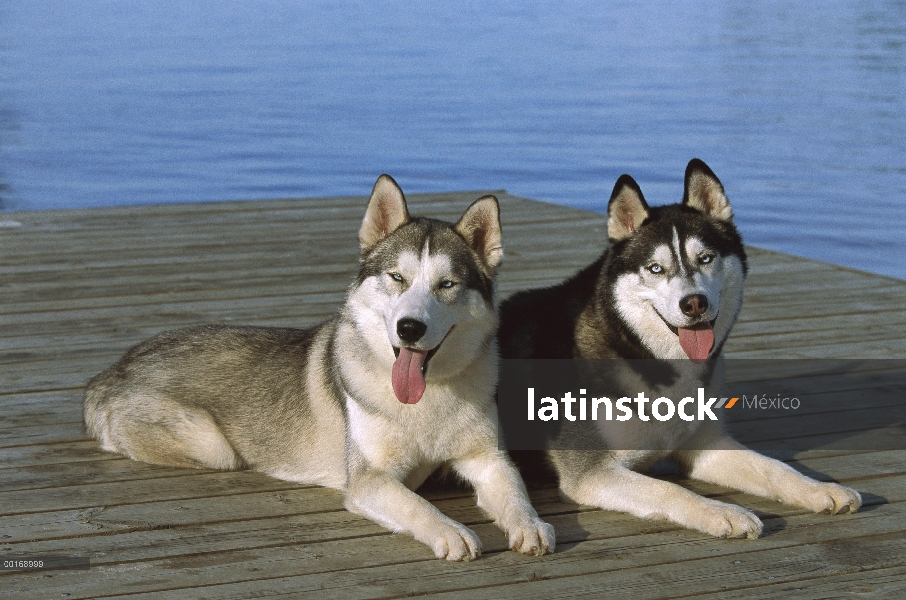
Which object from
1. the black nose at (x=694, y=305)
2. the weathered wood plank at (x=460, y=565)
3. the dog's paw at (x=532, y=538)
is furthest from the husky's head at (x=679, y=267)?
the dog's paw at (x=532, y=538)

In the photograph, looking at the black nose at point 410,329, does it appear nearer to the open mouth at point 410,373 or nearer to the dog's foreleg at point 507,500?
the open mouth at point 410,373

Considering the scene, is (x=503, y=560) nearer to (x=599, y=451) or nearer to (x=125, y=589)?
(x=599, y=451)

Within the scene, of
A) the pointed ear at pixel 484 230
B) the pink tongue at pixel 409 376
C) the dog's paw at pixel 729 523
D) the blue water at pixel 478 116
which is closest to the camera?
the dog's paw at pixel 729 523

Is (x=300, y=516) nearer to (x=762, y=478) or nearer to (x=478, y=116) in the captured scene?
(x=762, y=478)

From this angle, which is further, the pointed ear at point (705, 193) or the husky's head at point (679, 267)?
the pointed ear at point (705, 193)

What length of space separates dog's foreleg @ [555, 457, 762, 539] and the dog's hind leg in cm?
124

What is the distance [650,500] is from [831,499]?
1.92ft

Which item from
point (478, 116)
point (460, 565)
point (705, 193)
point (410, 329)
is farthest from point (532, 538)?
point (478, 116)

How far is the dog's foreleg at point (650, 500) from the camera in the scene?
11.5ft

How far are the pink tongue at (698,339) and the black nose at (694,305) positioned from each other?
12 centimetres

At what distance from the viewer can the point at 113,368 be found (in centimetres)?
444

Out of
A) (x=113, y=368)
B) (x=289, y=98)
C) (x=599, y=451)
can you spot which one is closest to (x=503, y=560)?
(x=599, y=451)

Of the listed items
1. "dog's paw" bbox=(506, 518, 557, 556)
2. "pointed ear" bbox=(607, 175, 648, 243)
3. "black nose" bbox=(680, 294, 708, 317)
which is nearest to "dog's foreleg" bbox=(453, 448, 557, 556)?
"dog's paw" bbox=(506, 518, 557, 556)

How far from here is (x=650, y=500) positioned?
143 inches
